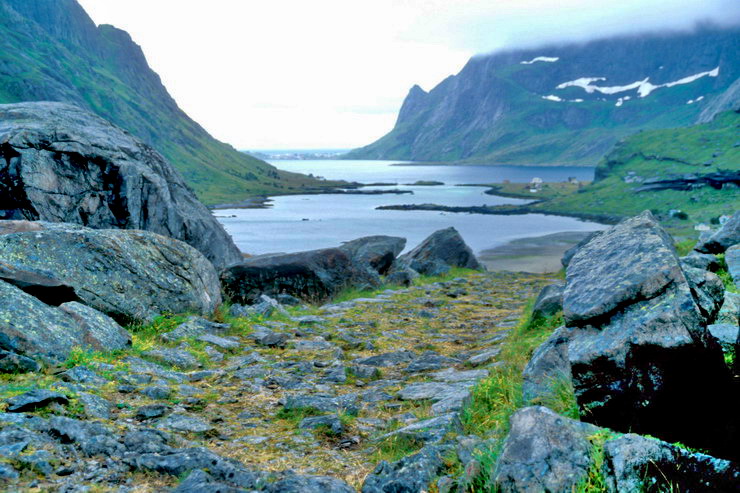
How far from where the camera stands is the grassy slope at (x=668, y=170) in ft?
370

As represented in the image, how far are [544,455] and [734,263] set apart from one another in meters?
6.57

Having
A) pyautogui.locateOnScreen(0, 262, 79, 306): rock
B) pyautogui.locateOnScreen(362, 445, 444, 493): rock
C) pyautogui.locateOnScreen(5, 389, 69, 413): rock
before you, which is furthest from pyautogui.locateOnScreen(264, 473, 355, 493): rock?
pyautogui.locateOnScreen(0, 262, 79, 306): rock

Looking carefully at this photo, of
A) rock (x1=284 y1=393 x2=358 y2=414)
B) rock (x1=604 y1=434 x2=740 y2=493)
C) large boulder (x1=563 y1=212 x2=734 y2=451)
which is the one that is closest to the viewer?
rock (x1=604 y1=434 x2=740 y2=493)

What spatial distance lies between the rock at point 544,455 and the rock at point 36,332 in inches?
254

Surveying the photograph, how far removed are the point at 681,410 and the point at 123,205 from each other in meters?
16.5

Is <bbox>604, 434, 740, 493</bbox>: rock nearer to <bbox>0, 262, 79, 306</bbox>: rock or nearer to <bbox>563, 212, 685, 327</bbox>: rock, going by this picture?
<bbox>563, 212, 685, 327</bbox>: rock

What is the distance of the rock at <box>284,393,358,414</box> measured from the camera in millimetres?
7867

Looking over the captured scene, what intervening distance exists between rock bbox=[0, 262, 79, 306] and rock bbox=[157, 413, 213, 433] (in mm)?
3734

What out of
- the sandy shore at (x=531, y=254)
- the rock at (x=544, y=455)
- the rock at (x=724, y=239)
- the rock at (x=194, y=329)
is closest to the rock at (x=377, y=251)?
the rock at (x=194, y=329)

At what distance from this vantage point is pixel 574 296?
626cm

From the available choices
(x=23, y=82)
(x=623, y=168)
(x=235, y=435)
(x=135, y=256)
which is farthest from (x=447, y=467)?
(x=23, y=82)

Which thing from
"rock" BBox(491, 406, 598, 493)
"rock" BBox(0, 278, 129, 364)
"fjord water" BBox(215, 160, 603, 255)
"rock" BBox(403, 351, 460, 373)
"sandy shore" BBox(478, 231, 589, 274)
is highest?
"rock" BBox(0, 278, 129, 364)

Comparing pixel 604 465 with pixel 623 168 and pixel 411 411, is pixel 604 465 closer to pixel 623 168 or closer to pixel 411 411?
pixel 411 411

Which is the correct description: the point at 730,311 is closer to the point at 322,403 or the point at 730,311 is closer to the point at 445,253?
the point at 322,403
